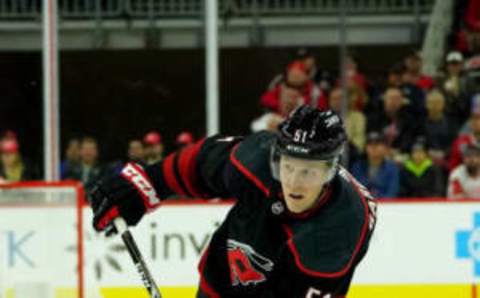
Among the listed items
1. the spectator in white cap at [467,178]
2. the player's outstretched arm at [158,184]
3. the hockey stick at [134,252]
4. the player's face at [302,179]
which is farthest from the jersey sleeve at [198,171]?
the spectator in white cap at [467,178]

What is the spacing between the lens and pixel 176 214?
574 cm

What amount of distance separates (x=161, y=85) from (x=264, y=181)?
12.0 feet

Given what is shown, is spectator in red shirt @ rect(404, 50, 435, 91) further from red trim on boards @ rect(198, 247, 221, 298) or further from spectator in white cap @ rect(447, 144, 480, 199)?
red trim on boards @ rect(198, 247, 221, 298)

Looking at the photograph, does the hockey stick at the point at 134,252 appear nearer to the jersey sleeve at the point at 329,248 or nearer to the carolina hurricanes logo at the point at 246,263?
the carolina hurricanes logo at the point at 246,263

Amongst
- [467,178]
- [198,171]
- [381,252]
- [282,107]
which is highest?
[198,171]

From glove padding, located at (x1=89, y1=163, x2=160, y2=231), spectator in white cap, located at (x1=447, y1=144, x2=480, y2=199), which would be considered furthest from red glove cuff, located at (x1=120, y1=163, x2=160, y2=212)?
spectator in white cap, located at (x1=447, y1=144, x2=480, y2=199)

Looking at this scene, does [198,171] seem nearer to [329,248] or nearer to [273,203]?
[273,203]

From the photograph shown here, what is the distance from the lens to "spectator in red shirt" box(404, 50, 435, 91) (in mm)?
7043

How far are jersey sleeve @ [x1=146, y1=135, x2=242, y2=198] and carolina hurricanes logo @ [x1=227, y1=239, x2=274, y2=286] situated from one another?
0.15 m

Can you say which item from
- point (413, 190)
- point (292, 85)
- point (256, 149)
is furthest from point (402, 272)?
point (256, 149)

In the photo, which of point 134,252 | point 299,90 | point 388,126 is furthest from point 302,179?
point 388,126

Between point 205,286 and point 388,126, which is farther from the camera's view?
point 388,126

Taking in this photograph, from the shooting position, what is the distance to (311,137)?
10.8 feet

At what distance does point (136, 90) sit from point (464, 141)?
173 cm
